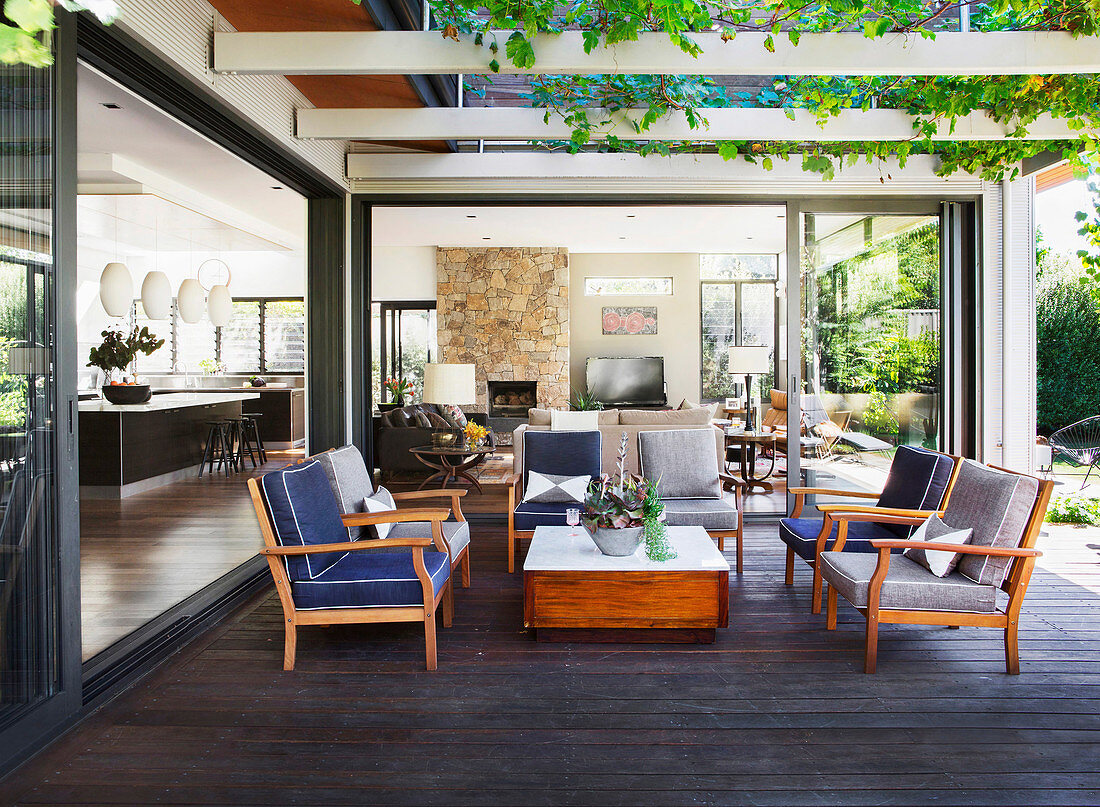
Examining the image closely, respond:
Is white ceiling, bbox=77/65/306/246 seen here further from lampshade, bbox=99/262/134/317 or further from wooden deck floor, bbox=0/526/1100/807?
wooden deck floor, bbox=0/526/1100/807

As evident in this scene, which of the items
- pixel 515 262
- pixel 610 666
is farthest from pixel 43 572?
pixel 515 262

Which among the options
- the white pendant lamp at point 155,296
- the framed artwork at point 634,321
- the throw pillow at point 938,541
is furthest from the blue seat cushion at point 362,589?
the framed artwork at point 634,321

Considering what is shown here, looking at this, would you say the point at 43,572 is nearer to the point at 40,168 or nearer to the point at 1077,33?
the point at 40,168

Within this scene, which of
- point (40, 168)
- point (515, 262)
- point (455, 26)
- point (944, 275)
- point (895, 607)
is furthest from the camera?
point (515, 262)

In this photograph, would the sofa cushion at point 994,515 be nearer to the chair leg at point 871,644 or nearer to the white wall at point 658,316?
the chair leg at point 871,644

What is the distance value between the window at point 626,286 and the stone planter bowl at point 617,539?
875 centimetres

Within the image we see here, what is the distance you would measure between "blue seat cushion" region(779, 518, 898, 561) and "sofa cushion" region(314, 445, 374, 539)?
7.60ft

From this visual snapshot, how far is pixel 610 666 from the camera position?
3.08 metres

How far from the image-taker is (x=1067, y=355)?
9.03 metres

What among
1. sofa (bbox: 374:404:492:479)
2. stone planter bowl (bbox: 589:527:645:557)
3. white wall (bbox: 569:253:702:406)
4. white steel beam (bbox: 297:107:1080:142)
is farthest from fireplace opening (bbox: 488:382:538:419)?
stone planter bowl (bbox: 589:527:645:557)

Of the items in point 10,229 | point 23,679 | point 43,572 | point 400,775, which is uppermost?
point 10,229

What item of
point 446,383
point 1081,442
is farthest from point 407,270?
point 1081,442

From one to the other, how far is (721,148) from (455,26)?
86.3 inches

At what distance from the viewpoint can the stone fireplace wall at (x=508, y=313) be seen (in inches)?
444
